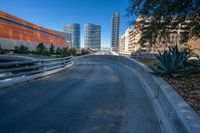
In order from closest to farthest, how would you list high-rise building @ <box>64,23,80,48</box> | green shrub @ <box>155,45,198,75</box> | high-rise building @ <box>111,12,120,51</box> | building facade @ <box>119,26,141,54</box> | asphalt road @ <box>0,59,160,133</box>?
asphalt road @ <box>0,59,160,133</box> < green shrub @ <box>155,45,198,75</box> < building facade @ <box>119,26,141,54</box> < high-rise building @ <box>111,12,120,51</box> < high-rise building @ <box>64,23,80,48</box>

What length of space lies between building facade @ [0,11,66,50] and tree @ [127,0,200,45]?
176 ft

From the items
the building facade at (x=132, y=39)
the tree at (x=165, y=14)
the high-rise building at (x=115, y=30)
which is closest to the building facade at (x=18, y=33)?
the building facade at (x=132, y=39)

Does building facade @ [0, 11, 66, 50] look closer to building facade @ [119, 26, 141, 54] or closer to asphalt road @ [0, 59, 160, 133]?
building facade @ [119, 26, 141, 54]

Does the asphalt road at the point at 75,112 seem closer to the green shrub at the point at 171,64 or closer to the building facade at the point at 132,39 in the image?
the green shrub at the point at 171,64

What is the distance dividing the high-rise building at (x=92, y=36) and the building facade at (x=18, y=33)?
4337 cm

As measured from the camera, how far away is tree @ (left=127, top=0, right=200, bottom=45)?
672cm

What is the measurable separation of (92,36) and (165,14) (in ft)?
435

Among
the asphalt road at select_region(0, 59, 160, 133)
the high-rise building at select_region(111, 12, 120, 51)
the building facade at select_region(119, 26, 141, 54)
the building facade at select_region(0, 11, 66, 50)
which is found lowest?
the asphalt road at select_region(0, 59, 160, 133)

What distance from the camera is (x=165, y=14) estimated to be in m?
7.28

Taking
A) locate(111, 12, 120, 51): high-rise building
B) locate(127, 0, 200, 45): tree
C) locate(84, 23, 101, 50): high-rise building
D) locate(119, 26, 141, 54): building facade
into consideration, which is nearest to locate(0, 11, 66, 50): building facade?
locate(119, 26, 141, 54): building facade

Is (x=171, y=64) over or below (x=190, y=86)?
over

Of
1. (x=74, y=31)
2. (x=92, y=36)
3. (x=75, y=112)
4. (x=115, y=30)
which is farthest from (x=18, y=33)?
(x=74, y=31)

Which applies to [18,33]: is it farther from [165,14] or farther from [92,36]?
[92,36]

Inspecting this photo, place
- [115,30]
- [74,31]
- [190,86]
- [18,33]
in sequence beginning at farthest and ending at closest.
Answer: [74,31] < [115,30] < [18,33] < [190,86]
